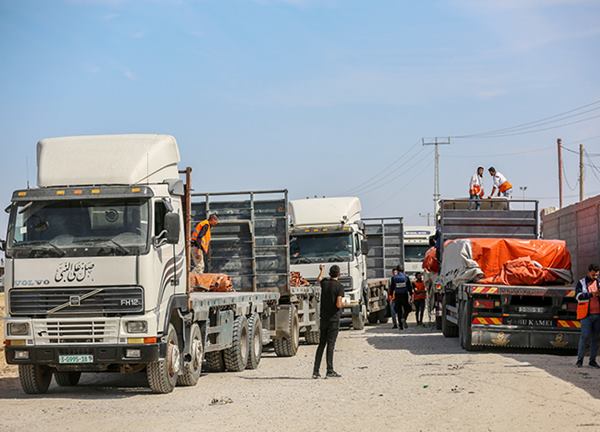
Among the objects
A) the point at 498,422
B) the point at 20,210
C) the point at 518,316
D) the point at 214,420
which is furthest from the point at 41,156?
the point at 518,316

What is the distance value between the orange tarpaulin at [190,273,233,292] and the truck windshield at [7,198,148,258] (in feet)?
13.6

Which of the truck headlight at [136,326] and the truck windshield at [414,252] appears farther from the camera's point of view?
the truck windshield at [414,252]

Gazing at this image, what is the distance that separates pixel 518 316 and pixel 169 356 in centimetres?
841

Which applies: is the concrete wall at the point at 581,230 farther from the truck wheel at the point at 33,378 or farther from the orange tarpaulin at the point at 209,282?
the truck wheel at the point at 33,378

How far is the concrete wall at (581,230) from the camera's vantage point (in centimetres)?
2158

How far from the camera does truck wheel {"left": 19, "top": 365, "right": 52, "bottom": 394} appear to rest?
14.3 m

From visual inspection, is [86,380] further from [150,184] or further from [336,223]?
[336,223]

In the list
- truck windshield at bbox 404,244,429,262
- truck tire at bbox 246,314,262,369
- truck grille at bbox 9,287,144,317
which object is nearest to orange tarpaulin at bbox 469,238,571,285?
truck tire at bbox 246,314,262,369

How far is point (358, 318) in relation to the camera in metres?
29.1

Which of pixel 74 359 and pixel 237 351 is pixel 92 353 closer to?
pixel 74 359

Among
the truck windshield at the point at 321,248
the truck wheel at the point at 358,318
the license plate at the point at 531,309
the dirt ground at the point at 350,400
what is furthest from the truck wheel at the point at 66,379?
the truck wheel at the point at 358,318

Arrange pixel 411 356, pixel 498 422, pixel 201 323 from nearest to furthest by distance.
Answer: pixel 498 422 → pixel 201 323 → pixel 411 356

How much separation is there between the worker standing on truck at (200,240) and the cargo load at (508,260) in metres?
6.09

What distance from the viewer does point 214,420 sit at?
1157 centimetres
